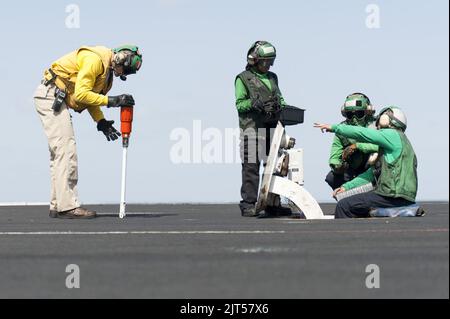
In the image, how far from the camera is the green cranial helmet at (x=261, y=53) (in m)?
12.7

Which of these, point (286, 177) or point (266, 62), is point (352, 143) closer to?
point (286, 177)

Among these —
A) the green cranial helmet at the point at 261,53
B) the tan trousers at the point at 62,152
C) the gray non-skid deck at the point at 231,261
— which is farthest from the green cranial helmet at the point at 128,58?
the gray non-skid deck at the point at 231,261

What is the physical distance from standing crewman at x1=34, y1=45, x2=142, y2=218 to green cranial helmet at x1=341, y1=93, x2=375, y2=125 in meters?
2.94

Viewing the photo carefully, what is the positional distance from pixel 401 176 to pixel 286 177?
1.60 meters

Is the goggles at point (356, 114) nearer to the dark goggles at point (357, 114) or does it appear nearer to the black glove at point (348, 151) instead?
the dark goggles at point (357, 114)

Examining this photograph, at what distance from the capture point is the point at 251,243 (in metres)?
7.57

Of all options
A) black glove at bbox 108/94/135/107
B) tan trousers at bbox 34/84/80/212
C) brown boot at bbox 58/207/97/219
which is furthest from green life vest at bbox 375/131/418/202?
tan trousers at bbox 34/84/80/212

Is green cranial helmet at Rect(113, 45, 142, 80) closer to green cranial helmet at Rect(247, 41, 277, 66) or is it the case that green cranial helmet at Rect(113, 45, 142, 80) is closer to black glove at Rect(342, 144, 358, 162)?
green cranial helmet at Rect(247, 41, 277, 66)

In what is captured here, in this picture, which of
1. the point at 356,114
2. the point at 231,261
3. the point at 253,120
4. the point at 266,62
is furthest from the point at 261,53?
the point at 231,261

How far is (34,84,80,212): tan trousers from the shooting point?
12.4 metres

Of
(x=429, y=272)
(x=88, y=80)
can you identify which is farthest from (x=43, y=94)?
(x=429, y=272)

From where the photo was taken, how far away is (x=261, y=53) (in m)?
12.7
